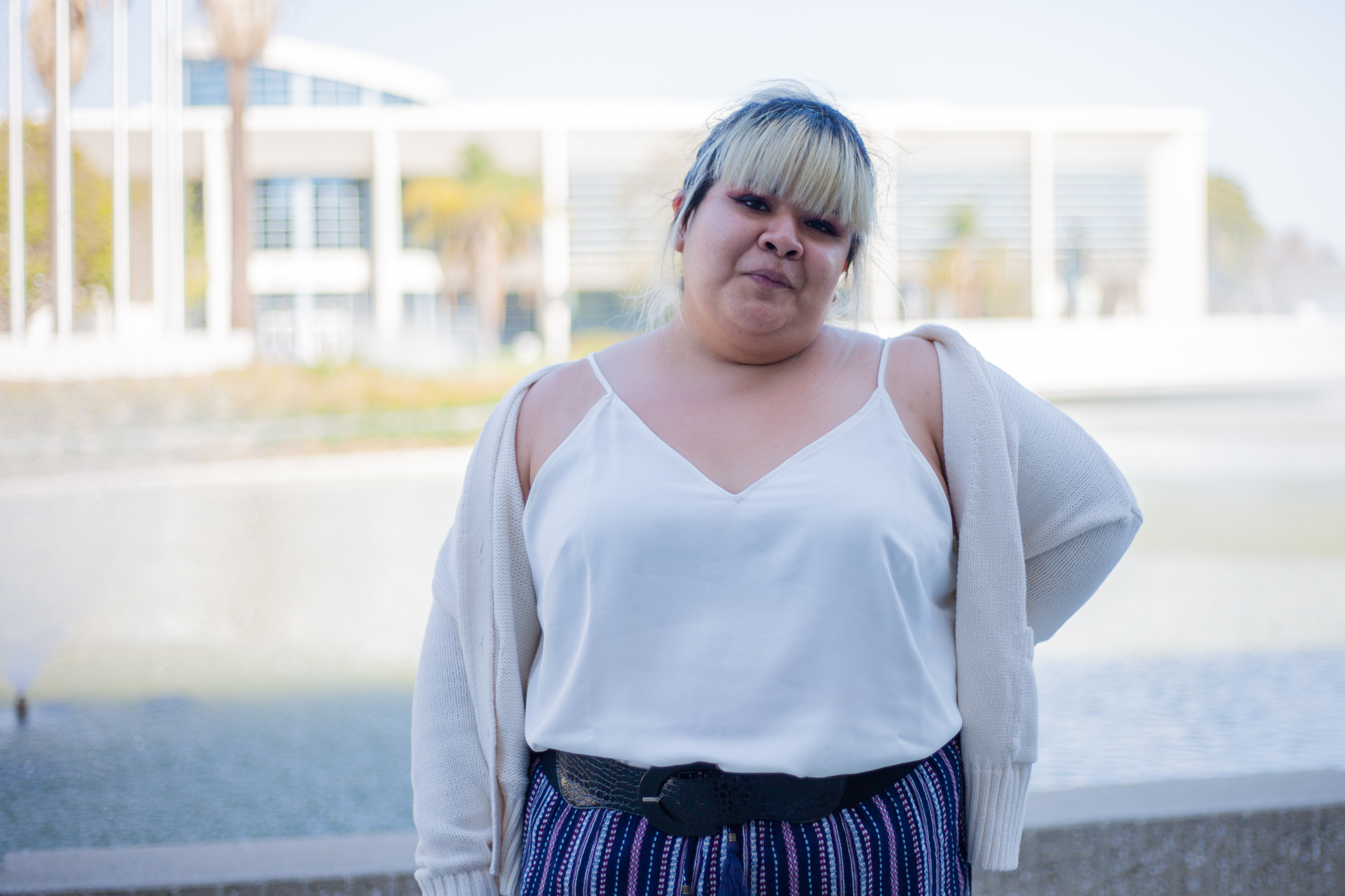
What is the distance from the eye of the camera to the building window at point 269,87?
42781 millimetres

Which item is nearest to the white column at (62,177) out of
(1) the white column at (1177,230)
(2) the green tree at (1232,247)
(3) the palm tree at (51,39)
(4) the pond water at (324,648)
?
(3) the palm tree at (51,39)

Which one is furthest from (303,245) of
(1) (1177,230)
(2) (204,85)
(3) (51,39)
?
(1) (1177,230)

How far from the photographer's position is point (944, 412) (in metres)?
1.46

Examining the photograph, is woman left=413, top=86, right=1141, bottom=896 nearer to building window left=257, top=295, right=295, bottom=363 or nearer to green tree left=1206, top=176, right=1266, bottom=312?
building window left=257, top=295, right=295, bottom=363

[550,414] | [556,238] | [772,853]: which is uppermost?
[556,238]

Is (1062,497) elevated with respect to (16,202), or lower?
lower

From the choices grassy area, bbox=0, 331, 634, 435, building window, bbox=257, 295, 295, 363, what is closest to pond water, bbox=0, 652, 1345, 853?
grassy area, bbox=0, 331, 634, 435

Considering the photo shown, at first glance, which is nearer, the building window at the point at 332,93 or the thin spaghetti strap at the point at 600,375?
the thin spaghetti strap at the point at 600,375

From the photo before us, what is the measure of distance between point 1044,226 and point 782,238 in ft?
155

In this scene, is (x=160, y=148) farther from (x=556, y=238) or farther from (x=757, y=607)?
(x=556, y=238)

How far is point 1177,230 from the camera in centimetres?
4525

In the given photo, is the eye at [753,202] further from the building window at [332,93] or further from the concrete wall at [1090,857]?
the building window at [332,93]

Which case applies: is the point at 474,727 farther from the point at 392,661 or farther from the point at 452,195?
the point at 452,195

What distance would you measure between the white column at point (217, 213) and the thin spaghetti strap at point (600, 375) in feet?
125
